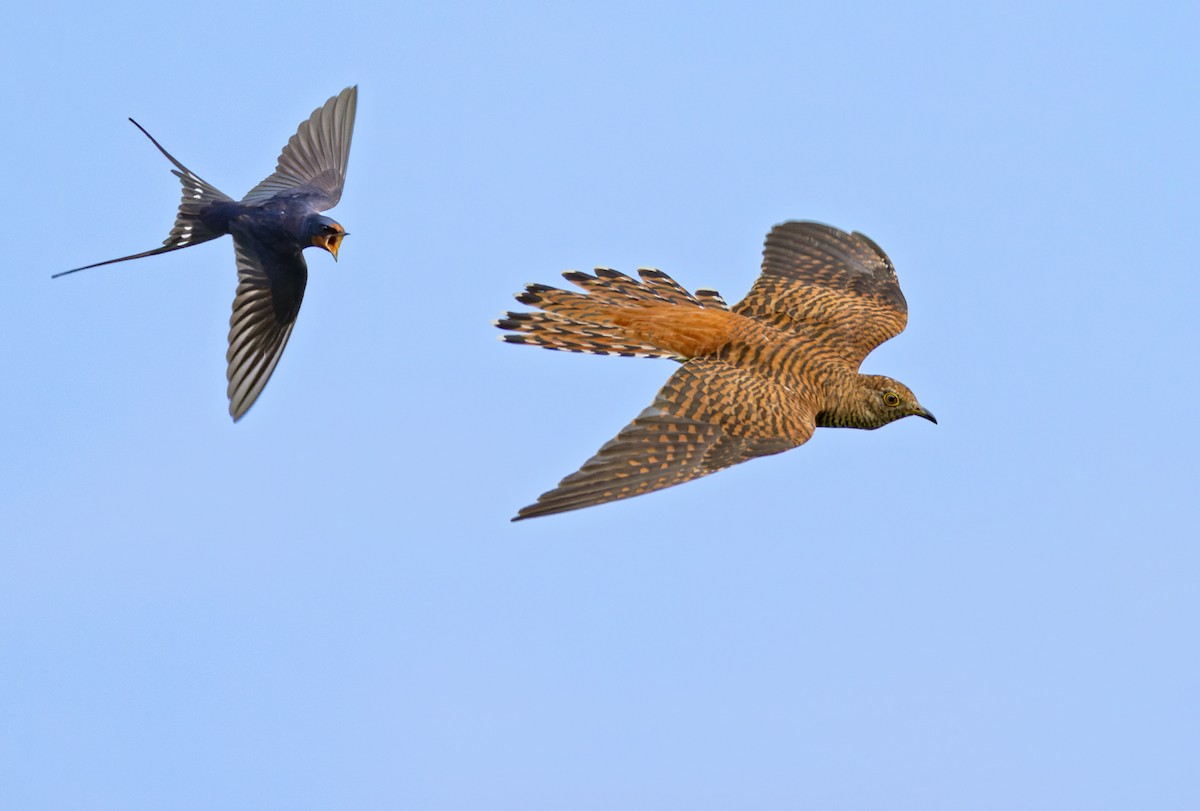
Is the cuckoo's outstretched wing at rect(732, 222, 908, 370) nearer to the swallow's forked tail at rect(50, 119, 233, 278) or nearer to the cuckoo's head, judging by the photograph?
the cuckoo's head

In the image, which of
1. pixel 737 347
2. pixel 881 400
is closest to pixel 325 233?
pixel 737 347

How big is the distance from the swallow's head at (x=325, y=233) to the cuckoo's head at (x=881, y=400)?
4.24 m

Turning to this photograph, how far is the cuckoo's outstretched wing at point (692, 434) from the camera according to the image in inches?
364

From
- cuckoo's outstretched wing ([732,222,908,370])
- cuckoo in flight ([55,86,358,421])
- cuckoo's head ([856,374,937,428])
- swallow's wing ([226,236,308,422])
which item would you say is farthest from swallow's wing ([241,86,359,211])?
cuckoo's head ([856,374,937,428])

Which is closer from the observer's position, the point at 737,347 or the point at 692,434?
the point at 692,434

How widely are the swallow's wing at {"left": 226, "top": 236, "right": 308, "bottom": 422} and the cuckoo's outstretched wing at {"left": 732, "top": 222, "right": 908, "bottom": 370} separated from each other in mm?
3665

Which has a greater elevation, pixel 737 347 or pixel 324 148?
pixel 324 148

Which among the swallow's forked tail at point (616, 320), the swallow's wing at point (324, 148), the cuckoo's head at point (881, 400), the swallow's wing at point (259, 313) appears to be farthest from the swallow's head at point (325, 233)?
the cuckoo's head at point (881, 400)

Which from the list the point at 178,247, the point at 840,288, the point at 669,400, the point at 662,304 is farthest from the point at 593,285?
the point at 178,247

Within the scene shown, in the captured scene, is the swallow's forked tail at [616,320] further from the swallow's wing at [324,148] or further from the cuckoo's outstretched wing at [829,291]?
the swallow's wing at [324,148]

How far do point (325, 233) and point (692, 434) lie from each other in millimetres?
3835

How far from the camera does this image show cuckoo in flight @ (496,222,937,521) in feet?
31.8

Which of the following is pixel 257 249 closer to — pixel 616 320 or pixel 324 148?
pixel 324 148

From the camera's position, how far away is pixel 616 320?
35.9 feet
